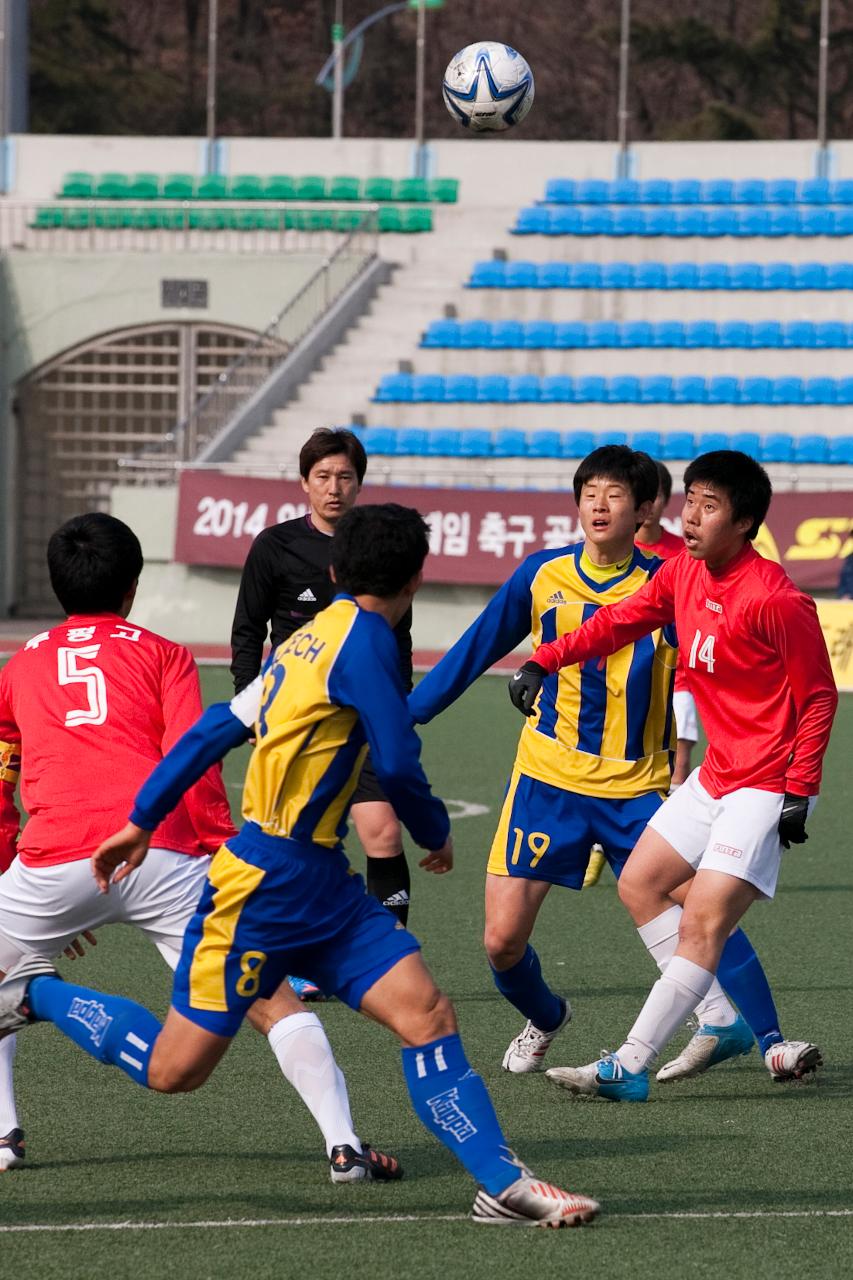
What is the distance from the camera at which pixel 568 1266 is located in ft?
13.0

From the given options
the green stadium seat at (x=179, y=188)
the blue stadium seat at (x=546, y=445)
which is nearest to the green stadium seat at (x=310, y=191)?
the green stadium seat at (x=179, y=188)

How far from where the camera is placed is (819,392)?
23594mm

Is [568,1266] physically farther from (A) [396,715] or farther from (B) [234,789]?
(B) [234,789]

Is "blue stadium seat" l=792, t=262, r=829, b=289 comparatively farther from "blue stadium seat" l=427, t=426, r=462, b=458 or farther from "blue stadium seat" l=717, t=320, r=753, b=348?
"blue stadium seat" l=427, t=426, r=462, b=458

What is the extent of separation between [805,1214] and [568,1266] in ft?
2.19

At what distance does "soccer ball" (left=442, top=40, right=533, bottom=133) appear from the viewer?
14.4 meters

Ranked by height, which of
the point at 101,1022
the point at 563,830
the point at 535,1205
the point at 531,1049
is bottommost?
the point at 531,1049

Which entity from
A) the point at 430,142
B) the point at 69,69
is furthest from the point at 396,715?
the point at 69,69

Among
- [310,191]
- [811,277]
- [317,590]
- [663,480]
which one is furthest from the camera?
[310,191]

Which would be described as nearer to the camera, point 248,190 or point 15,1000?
point 15,1000

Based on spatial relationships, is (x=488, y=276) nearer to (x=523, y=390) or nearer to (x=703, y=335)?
(x=523, y=390)

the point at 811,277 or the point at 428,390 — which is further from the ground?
the point at 811,277

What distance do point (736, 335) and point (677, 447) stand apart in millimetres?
2629

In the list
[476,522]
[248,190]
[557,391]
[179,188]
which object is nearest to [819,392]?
[557,391]
